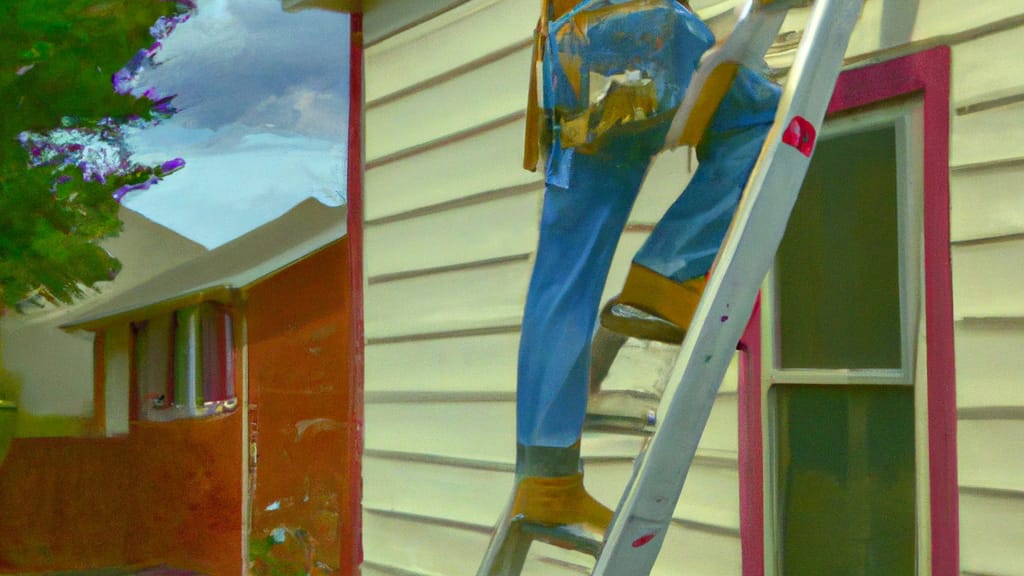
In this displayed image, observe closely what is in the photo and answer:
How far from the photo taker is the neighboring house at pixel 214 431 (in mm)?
7863

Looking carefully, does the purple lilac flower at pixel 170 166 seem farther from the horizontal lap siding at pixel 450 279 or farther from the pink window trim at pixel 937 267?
the pink window trim at pixel 937 267

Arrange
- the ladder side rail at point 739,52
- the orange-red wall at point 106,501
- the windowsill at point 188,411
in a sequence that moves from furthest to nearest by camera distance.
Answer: the orange-red wall at point 106,501
the windowsill at point 188,411
the ladder side rail at point 739,52

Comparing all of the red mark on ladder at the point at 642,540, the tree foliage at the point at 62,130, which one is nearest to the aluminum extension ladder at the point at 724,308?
the red mark on ladder at the point at 642,540

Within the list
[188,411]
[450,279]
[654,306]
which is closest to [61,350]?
[188,411]

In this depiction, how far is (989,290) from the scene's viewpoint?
247 centimetres

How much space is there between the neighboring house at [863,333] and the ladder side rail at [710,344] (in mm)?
320

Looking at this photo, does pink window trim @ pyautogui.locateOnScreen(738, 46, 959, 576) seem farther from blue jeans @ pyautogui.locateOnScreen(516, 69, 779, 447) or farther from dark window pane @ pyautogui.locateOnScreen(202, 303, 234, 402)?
dark window pane @ pyautogui.locateOnScreen(202, 303, 234, 402)

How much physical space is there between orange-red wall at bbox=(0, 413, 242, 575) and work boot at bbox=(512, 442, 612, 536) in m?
6.98

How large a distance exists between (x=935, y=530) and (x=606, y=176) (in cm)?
100

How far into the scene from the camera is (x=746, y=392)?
293 cm

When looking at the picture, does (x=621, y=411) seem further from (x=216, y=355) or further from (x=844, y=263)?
(x=216, y=355)

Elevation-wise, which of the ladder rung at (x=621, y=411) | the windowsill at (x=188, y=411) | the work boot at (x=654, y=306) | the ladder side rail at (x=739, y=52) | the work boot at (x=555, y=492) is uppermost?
the ladder side rail at (x=739, y=52)

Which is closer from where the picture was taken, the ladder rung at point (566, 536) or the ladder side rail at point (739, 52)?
the ladder rung at point (566, 536)

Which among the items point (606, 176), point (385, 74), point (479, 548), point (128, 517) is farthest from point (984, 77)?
point (128, 517)
